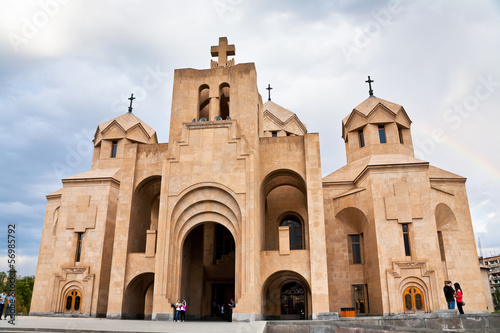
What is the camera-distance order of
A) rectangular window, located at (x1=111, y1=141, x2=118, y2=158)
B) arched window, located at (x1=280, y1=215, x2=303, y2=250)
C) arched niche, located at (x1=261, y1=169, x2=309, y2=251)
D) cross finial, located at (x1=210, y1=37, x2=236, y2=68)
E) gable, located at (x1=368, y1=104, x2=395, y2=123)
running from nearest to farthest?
cross finial, located at (x1=210, y1=37, x2=236, y2=68)
arched niche, located at (x1=261, y1=169, x2=309, y2=251)
arched window, located at (x1=280, y1=215, x2=303, y2=250)
gable, located at (x1=368, y1=104, x2=395, y2=123)
rectangular window, located at (x1=111, y1=141, x2=118, y2=158)

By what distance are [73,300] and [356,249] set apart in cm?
1776

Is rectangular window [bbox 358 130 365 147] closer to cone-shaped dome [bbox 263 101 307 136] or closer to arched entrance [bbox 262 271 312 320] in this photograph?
cone-shaped dome [bbox 263 101 307 136]

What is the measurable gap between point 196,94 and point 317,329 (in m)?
16.4

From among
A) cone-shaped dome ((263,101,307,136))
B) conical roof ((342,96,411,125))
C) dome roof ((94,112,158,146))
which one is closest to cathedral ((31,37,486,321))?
conical roof ((342,96,411,125))

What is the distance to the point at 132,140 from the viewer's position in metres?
30.3

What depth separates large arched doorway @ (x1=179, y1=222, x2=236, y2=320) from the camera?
77.9 feet

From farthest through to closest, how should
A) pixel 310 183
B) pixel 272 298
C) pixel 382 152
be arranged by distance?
→ 1. pixel 382 152
2. pixel 272 298
3. pixel 310 183

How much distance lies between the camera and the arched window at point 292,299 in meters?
26.0

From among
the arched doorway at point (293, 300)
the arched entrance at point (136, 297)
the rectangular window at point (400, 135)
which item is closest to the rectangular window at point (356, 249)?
the arched doorway at point (293, 300)

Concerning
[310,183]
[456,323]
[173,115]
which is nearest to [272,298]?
[310,183]

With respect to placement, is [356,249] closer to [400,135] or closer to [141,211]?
[400,135]

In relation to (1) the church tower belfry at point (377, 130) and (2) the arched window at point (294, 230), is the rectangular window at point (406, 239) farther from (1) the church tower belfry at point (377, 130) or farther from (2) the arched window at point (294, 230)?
(2) the arched window at point (294, 230)

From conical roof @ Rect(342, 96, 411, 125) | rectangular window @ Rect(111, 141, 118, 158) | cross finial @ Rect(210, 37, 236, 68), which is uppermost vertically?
cross finial @ Rect(210, 37, 236, 68)

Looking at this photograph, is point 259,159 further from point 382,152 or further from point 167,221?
point 382,152
